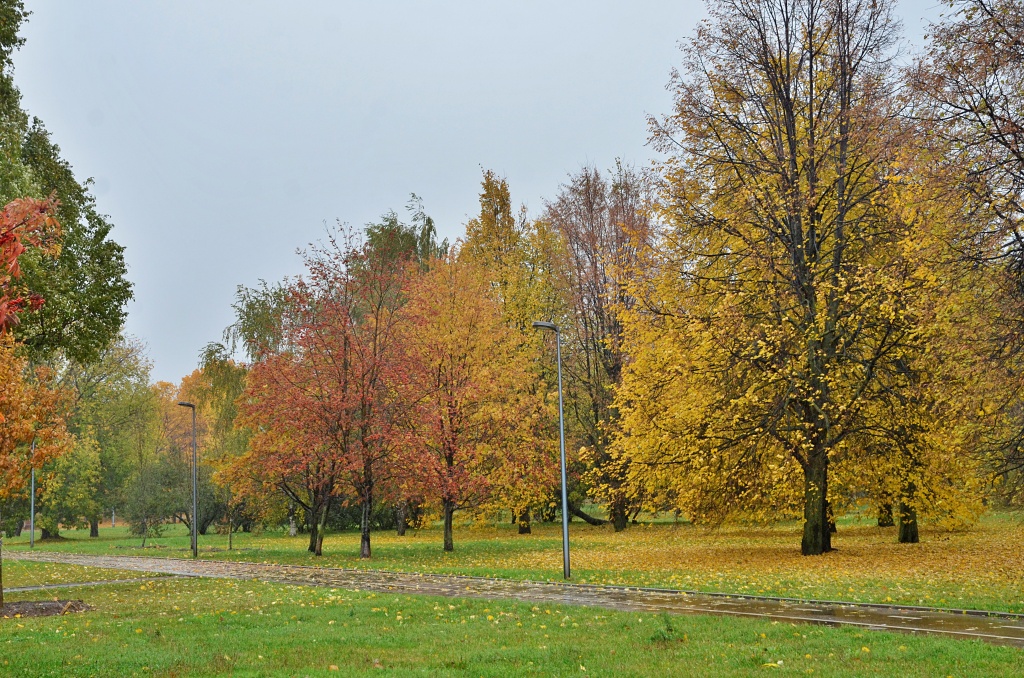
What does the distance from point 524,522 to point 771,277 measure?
21994 millimetres

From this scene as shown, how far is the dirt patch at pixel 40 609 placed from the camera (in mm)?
14031

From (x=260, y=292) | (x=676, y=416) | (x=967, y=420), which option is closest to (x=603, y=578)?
(x=676, y=416)

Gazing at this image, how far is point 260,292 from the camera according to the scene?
43.2 metres

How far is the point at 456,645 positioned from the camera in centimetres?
1024

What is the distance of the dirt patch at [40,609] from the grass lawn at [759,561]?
9.85 meters

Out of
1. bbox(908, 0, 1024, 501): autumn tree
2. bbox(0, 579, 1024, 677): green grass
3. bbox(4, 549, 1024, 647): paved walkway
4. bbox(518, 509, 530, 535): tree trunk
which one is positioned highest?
bbox(908, 0, 1024, 501): autumn tree

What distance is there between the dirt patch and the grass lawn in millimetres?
9854

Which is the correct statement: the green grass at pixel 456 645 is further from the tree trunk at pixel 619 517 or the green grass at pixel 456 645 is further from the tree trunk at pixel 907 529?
the tree trunk at pixel 619 517

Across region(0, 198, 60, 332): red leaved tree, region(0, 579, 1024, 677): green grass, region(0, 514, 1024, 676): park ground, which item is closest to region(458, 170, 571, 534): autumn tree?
region(0, 514, 1024, 676): park ground

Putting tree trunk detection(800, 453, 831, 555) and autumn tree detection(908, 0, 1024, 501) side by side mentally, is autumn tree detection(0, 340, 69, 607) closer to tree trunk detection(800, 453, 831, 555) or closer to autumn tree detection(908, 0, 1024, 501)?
autumn tree detection(908, 0, 1024, 501)

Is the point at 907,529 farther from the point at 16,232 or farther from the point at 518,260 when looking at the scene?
the point at 16,232

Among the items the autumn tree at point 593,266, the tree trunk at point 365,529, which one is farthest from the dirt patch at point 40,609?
the autumn tree at point 593,266

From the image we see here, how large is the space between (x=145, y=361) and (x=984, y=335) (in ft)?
210

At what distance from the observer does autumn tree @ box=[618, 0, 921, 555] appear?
21.4m
